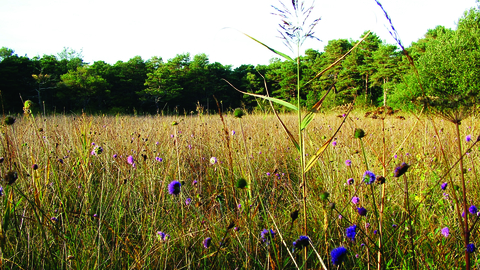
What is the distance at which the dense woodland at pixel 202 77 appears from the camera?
1492 centimetres

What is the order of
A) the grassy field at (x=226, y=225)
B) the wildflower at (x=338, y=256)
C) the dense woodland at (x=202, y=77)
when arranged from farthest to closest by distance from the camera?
the dense woodland at (x=202, y=77)
the grassy field at (x=226, y=225)
the wildflower at (x=338, y=256)

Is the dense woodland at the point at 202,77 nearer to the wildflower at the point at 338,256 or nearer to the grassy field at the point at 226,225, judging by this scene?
the grassy field at the point at 226,225

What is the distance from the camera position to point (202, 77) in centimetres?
3281

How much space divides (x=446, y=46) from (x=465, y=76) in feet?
6.78

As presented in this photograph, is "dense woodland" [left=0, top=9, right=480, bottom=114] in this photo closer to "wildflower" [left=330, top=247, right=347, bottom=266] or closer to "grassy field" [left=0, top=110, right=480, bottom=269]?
"grassy field" [left=0, top=110, right=480, bottom=269]

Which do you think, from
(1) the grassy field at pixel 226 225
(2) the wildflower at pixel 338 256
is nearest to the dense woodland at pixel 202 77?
(1) the grassy field at pixel 226 225

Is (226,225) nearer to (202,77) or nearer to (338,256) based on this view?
(338,256)

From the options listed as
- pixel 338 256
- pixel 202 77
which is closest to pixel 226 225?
pixel 338 256

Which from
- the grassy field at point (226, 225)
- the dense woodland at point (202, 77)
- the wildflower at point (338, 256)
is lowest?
the grassy field at point (226, 225)

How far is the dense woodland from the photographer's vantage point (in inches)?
587

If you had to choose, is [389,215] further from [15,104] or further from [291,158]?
[15,104]

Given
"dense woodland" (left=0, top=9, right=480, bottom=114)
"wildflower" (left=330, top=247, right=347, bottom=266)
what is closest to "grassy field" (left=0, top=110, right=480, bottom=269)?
"wildflower" (left=330, top=247, right=347, bottom=266)

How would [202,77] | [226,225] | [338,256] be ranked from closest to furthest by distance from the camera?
[338,256] → [226,225] → [202,77]

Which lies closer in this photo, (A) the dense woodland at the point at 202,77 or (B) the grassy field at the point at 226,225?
(B) the grassy field at the point at 226,225
